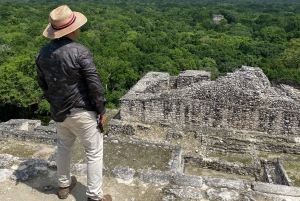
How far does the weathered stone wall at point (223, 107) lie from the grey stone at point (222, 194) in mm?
6061

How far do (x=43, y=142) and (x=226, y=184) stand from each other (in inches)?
295

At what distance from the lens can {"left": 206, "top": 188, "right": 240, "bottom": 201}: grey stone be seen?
3977 millimetres

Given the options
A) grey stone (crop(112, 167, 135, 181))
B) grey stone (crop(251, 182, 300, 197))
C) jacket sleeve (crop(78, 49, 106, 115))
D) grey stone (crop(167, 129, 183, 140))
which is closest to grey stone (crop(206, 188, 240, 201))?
grey stone (crop(251, 182, 300, 197))

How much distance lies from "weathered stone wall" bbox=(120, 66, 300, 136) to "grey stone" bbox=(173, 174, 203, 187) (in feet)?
19.1

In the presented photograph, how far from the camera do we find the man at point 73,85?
10.5 feet

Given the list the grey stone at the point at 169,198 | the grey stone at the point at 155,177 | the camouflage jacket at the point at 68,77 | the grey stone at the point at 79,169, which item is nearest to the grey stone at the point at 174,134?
the grey stone at the point at 155,177

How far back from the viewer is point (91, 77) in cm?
325

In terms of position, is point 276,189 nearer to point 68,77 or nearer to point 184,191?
point 184,191

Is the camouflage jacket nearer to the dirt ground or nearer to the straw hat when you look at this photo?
the straw hat

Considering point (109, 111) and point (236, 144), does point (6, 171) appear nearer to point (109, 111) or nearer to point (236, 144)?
point (236, 144)

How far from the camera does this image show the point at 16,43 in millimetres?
32469

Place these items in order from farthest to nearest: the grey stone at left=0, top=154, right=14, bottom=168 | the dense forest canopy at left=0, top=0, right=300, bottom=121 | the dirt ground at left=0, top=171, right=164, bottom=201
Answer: the dense forest canopy at left=0, top=0, right=300, bottom=121, the grey stone at left=0, top=154, right=14, bottom=168, the dirt ground at left=0, top=171, right=164, bottom=201

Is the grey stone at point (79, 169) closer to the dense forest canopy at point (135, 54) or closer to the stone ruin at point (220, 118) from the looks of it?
the stone ruin at point (220, 118)

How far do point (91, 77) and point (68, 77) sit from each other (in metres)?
0.26
